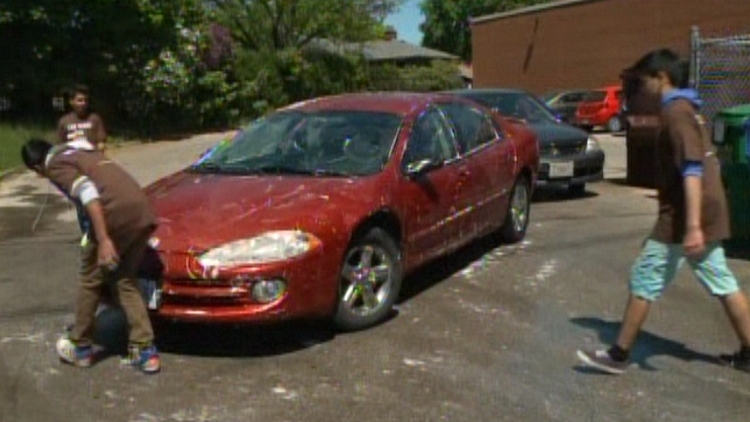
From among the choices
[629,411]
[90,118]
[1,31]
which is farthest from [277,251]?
[1,31]

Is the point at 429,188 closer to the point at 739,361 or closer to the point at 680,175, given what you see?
the point at 680,175

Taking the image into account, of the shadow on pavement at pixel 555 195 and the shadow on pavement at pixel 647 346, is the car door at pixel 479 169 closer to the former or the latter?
the shadow on pavement at pixel 647 346

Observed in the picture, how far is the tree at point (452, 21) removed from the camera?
224 ft

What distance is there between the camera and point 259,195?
5594 millimetres

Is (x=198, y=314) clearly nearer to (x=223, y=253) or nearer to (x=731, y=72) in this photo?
(x=223, y=253)

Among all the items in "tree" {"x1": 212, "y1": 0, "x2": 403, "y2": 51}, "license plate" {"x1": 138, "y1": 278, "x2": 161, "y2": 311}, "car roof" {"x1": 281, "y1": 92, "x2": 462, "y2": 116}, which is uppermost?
"tree" {"x1": 212, "y1": 0, "x2": 403, "y2": 51}

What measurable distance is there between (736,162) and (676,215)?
334 cm

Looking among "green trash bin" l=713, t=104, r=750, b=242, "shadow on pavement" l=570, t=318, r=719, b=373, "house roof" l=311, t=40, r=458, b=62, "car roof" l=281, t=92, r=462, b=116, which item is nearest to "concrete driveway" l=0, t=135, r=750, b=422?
"shadow on pavement" l=570, t=318, r=719, b=373

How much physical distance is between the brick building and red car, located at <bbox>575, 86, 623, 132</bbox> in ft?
8.37

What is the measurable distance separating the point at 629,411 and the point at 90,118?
222 inches

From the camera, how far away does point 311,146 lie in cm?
642

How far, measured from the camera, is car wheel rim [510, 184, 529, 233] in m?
8.15

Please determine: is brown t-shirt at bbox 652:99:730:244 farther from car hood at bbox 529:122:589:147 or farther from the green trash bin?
car hood at bbox 529:122:589:147

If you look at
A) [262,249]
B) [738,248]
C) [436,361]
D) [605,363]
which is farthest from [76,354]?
[738,248]
